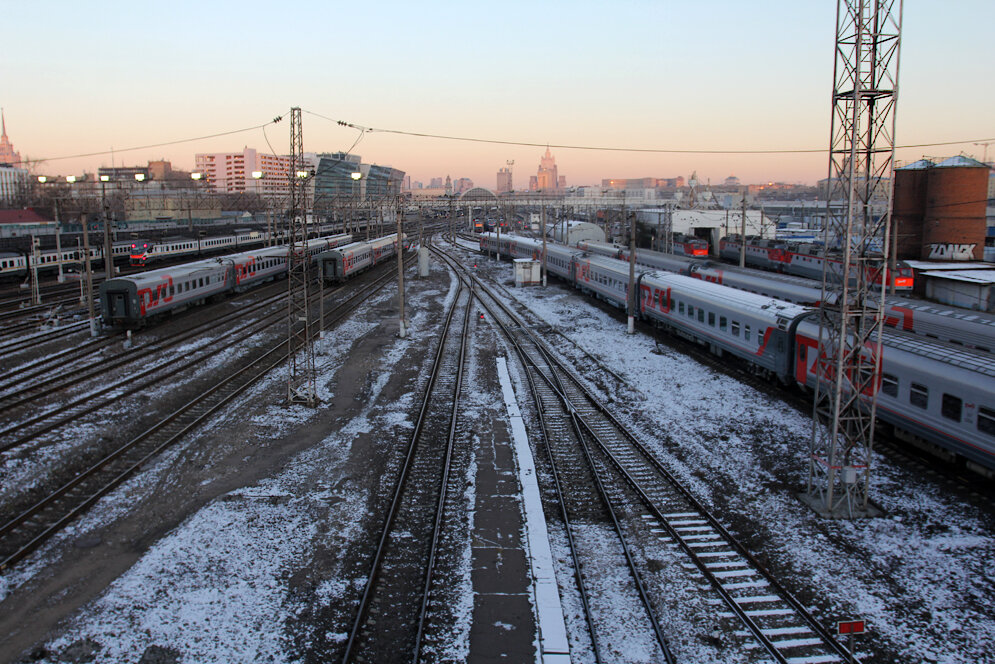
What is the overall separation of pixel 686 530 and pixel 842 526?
3.11 metres

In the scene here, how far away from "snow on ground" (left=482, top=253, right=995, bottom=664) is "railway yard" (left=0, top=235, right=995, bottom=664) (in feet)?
0.19

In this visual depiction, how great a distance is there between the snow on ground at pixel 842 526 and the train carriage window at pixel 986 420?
1.60 meters

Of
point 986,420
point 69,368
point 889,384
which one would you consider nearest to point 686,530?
point 986,420

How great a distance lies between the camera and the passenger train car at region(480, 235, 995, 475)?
1403 centimetres

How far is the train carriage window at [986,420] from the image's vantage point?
13353 millimetres

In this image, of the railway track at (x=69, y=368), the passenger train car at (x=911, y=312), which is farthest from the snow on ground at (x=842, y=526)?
the railway track at (x=69, y=368)

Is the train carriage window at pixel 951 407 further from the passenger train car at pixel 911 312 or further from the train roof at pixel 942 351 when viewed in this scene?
the passenger train car at pixel 911 312

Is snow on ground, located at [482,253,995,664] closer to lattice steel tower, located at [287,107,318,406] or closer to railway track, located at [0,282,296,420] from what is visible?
lattice steel tower, located at [287,107,318,406]

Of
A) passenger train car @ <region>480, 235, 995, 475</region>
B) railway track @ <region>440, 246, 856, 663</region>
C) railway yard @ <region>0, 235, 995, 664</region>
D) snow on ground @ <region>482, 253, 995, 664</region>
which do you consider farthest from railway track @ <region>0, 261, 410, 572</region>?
passenger train car @ <region>480, 235, 995, 475</region>

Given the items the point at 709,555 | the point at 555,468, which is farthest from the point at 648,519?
the point at 555,468

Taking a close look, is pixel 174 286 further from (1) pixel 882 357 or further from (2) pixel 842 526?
(2) pixel 842 526

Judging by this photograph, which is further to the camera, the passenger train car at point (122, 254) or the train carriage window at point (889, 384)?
the passenger train car at point (122, 254)

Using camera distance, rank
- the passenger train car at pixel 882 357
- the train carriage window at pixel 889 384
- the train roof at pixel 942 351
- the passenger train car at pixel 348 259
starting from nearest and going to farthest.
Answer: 1. the passenger train car at pixel 882 357
2. the train roof at pixel 942 351
3. the train carriage window at pixel 889 384
4. the passenger train car at pixel 348 259

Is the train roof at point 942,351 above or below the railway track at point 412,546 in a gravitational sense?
above
